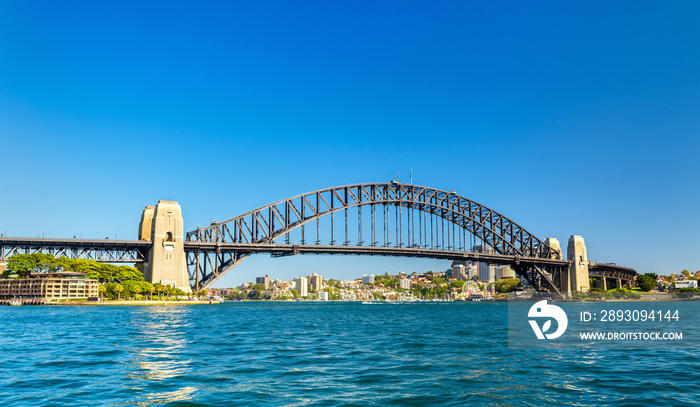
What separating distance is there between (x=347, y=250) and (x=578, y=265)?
214 feet

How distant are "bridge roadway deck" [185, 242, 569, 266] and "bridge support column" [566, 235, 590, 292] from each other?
1514 centimetres

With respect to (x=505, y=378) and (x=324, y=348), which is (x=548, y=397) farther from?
(x=324, y=348)

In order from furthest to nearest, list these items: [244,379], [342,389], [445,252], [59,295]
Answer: [445,252]
[59,295]
[244,379]
[342,389]

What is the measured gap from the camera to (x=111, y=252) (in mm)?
88500

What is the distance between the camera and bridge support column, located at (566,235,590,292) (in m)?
131

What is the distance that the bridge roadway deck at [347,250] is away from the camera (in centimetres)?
8862

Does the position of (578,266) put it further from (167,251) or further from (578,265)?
(167,251)

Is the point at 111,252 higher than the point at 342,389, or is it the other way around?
the point at 111,252

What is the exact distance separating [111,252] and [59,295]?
966cm

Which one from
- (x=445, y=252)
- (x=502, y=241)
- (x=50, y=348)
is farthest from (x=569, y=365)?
(x=502, y=241)

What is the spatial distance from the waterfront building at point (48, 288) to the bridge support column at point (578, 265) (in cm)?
10283

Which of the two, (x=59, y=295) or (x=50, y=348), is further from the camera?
(x=59, y=295)

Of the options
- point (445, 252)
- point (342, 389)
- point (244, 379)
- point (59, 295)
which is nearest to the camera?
point (342, 389)

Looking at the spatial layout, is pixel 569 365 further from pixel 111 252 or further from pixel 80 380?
pixel 111 252
